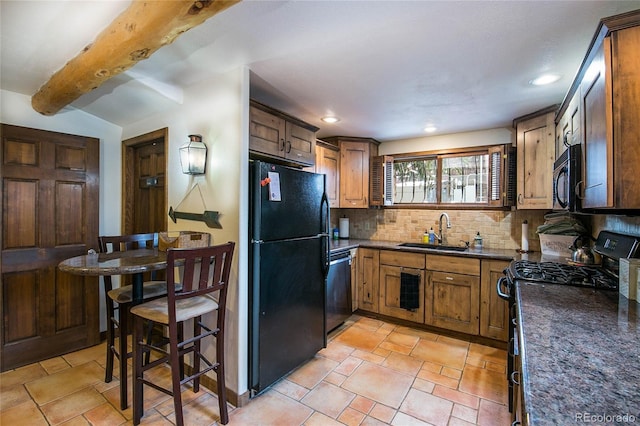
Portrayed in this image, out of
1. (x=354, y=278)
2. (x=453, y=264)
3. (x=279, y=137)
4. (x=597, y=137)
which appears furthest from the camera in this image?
(x=354, y=278)

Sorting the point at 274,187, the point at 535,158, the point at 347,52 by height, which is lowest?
the point at 274,187

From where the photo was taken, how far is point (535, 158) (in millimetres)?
2713

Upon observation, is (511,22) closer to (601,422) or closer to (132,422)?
(601,422)

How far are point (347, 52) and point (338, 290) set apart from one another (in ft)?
7.38

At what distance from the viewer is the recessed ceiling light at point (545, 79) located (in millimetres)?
2021

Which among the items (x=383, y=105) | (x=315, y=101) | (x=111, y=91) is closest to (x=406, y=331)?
(x=383, y=105)

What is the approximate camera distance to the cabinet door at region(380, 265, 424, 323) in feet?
10.4

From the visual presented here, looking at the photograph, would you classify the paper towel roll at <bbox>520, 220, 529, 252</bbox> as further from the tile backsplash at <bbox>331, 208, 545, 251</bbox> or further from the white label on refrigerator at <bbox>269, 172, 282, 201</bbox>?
the white label on refrigerator at <bbox>269, 172, 282, 201</bbox>

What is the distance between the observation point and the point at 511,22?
146 centimetres

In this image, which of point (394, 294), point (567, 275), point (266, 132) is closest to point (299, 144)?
point (266, 132)

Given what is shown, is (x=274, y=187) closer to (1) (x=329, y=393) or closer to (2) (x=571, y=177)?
(1) (x=329, y=393)

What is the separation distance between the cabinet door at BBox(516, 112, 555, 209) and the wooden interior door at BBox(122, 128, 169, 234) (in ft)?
11.2

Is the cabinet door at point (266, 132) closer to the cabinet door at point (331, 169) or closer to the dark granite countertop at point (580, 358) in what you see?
the cabinet door at point (331, 169)

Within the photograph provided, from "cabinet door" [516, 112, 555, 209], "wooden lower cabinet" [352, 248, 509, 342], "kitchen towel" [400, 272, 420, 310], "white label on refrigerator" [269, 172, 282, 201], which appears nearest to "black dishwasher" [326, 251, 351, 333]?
"wooden lower cabinet" [352, 248, 509, 342]
